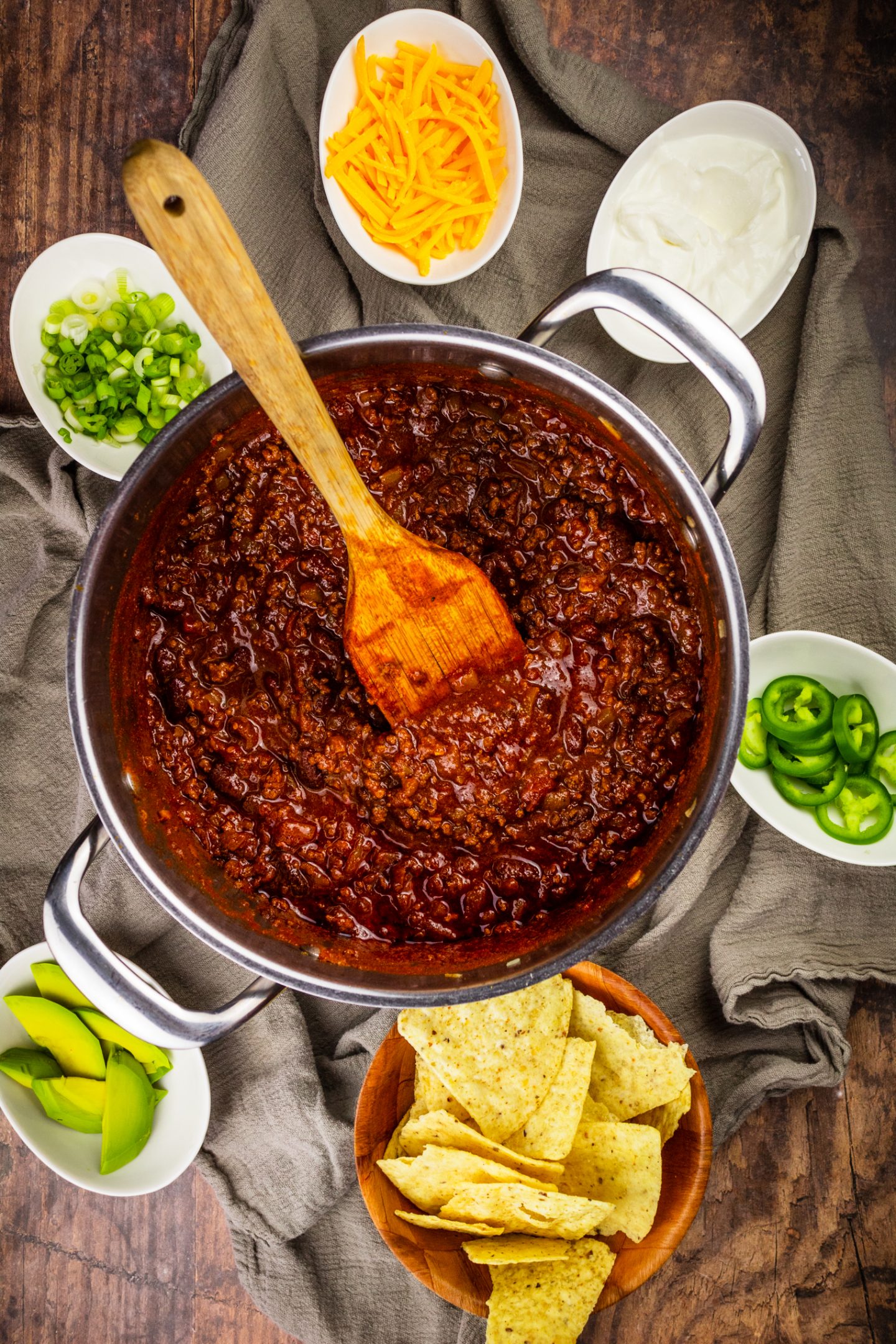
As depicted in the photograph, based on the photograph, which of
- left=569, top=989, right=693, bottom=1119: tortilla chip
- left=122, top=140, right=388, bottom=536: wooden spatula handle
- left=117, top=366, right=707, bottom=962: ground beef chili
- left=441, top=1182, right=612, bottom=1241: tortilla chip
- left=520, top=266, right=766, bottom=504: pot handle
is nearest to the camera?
left=122, top=140, right=388, bottom=536: wooden spatula handle

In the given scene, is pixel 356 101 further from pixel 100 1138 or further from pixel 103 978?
pixel 100 1138

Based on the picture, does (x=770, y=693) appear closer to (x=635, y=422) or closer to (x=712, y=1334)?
(x=635, y=422)

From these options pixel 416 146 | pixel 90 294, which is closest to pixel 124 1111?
pixel 90 294

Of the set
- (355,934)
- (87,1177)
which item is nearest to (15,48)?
(355,934)

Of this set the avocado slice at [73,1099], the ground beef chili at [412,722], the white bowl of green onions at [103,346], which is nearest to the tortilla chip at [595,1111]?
the ground beef chili at [412,722]

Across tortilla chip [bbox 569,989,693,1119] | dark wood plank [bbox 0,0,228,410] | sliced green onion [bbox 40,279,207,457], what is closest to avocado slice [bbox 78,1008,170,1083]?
tortilla chip [bbox 569,989,693,1119]

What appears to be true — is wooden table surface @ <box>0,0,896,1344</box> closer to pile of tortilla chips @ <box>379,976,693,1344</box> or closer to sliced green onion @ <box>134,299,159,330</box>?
sliced green onion @ <box>134,299,159,330</box>

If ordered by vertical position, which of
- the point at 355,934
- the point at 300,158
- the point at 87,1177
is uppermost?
the point at 300,158
